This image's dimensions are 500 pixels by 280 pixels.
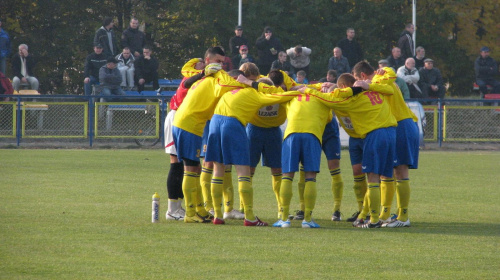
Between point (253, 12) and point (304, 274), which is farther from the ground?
point (253, 12)

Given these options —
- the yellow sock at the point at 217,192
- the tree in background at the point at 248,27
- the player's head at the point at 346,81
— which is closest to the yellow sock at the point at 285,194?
the yellow sock at the point at 217,192

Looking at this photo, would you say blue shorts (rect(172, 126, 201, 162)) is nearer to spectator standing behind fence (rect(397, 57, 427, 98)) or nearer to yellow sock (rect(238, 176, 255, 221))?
yellow sock (rect(238, 176, 255, 221))

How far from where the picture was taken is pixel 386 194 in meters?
10.6

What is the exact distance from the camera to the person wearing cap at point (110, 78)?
24844mm

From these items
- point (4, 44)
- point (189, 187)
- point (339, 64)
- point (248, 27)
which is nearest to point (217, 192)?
point (189, 187)

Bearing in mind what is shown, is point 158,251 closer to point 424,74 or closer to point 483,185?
point 483,185

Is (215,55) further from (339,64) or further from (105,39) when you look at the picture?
(105,39)

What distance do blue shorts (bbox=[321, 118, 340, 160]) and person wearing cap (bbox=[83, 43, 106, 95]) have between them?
49.4 ft

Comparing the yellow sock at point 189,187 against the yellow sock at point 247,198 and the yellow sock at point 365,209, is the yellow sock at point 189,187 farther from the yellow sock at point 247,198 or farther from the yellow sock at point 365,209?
the yellow sock at point 365,209

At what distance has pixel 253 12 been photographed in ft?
106

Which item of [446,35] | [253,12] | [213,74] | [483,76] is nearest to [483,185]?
[213,74]

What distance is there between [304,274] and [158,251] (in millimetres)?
1677

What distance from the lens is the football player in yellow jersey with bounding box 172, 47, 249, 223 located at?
10.6 m

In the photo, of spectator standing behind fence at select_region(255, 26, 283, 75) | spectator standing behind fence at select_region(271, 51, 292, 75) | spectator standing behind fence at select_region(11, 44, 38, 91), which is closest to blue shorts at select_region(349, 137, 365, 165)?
spectator standing behind fence at select_region(271, 51, 292, 75)
